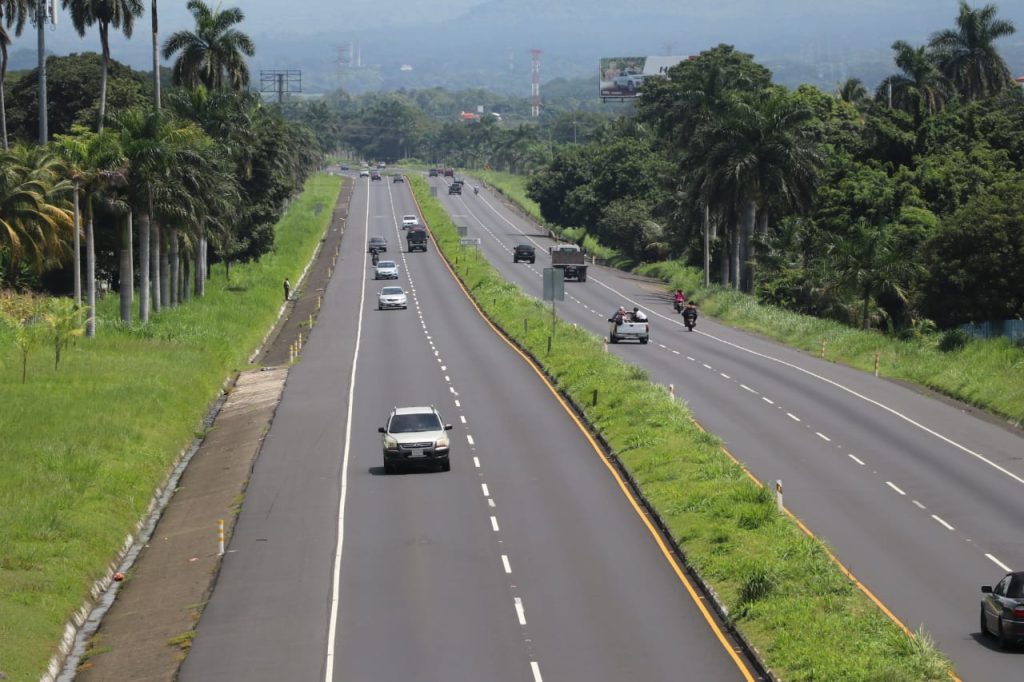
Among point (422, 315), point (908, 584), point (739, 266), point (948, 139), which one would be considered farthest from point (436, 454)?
point (948, 139)

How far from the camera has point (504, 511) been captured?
37219 millimetres

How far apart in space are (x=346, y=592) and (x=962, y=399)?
32287 mm

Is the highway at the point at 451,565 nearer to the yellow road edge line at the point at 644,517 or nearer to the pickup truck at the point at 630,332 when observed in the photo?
the yellow road edge line at the point at 644,517

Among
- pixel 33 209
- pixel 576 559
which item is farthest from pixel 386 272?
pixel 576 559

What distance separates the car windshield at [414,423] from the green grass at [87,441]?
6.65m

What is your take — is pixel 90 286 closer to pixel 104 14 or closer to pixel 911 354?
pixel 104 14

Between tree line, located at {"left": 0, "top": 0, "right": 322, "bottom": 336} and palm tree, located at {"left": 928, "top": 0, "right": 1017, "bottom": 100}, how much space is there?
71.2 m

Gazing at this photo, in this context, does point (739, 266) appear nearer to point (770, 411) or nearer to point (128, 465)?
point (770, 411)

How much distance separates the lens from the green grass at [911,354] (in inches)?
2158

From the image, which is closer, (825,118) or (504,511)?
(504,511)

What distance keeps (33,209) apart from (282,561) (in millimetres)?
41676

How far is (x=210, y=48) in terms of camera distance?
99.2 metres

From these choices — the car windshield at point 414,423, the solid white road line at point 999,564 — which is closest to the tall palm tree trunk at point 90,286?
the car windshield at point 414,423

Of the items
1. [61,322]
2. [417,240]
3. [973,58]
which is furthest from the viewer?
[973,58]
